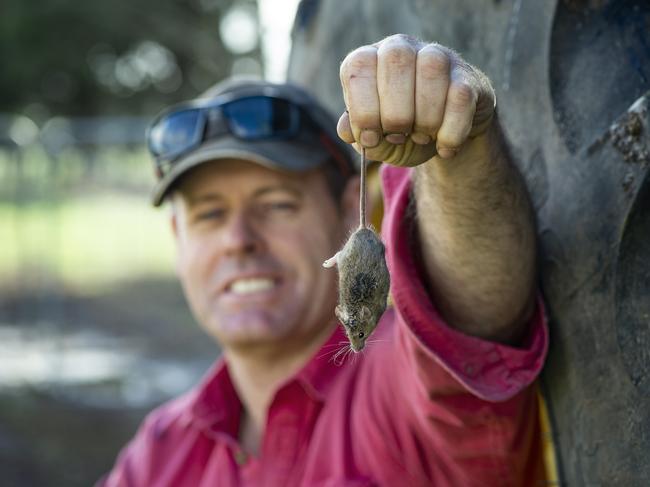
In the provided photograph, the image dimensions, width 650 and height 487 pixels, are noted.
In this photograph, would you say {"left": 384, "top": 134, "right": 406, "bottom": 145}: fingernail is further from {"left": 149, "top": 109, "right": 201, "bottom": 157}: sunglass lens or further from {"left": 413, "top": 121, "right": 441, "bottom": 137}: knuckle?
{"left": 149, "top": 109, "right": 201, "bottom": 157}: sunglass lens

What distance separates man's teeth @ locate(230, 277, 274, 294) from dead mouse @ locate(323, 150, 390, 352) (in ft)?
3.95

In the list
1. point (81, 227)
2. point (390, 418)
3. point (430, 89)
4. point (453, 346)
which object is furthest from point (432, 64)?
point (81, 227)

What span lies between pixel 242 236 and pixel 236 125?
308 millimetres

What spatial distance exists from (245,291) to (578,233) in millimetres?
1134

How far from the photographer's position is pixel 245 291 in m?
2.37

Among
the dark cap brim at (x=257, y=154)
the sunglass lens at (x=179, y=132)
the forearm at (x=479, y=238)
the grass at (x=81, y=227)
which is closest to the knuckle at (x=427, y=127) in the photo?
the forearm at (x=479, y=238)

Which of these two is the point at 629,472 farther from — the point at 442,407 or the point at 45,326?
the point at 45,326

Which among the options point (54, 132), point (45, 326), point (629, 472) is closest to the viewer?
point (629, 472)

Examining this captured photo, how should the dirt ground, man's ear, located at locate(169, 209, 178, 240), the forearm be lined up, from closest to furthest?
the forearm → man's ear, located at locate(169, 209, 178, 240) → the dirt ground

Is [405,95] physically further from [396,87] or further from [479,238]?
[479,238]

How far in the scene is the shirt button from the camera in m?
2.23

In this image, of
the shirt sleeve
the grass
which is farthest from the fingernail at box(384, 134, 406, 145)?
the grass

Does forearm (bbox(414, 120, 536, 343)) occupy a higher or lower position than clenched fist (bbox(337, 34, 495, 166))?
lower

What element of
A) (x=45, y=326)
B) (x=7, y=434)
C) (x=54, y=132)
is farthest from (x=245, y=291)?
(x=45, y=326)
